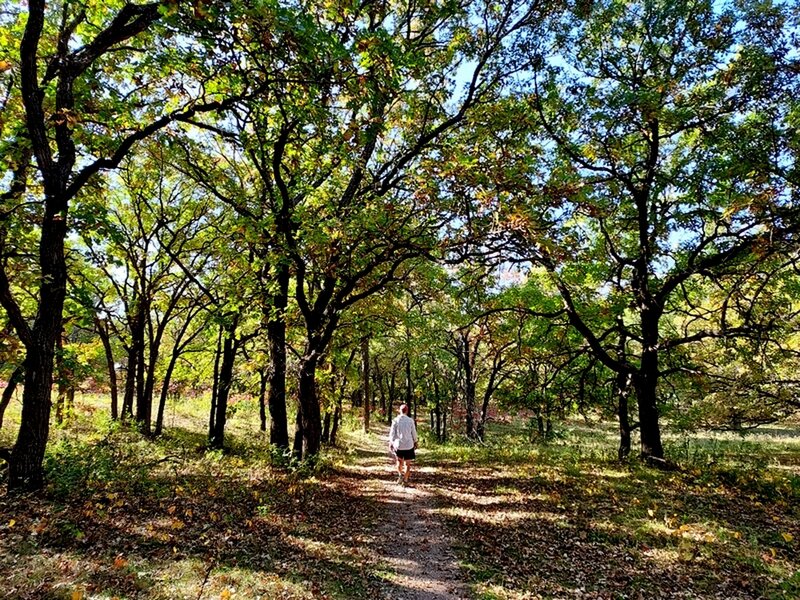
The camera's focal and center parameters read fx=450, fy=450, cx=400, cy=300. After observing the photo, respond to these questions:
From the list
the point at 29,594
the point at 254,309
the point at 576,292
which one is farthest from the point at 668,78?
the point at 29,594

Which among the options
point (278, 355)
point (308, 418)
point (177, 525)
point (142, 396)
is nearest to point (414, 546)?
point (177, 525)

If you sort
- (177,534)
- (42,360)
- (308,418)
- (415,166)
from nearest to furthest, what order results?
(177,534) < (42,360) < (415,166) < (308,418)

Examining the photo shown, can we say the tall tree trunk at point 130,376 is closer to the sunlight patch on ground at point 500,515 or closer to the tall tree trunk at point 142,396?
the tall tree trunk at point 142,396

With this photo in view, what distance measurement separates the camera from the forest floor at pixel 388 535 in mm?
5562

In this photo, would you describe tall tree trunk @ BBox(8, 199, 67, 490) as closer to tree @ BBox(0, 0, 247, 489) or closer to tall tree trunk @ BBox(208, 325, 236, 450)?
tree @ BBox(0, 0, 247, 489)

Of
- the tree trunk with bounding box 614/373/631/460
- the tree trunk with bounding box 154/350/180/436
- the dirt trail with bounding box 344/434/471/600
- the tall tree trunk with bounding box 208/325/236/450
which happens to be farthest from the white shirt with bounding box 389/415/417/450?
Result: the tree trunk with bounding box 154/350/180/436

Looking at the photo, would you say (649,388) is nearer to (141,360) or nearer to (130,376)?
(141,360)

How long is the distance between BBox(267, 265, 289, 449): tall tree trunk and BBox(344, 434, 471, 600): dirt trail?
377 centimetres

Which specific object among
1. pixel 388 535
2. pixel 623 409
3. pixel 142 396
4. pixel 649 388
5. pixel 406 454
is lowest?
pixel 388 535

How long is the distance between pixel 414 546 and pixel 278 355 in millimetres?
7804

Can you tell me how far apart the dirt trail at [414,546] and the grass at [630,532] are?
294 millimetres

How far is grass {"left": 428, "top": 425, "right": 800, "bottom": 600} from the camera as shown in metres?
5.87

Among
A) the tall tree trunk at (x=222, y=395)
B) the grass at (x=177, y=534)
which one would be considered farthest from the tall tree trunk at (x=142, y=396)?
the grass at (x=177, y=534)

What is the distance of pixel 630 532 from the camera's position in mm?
7602
